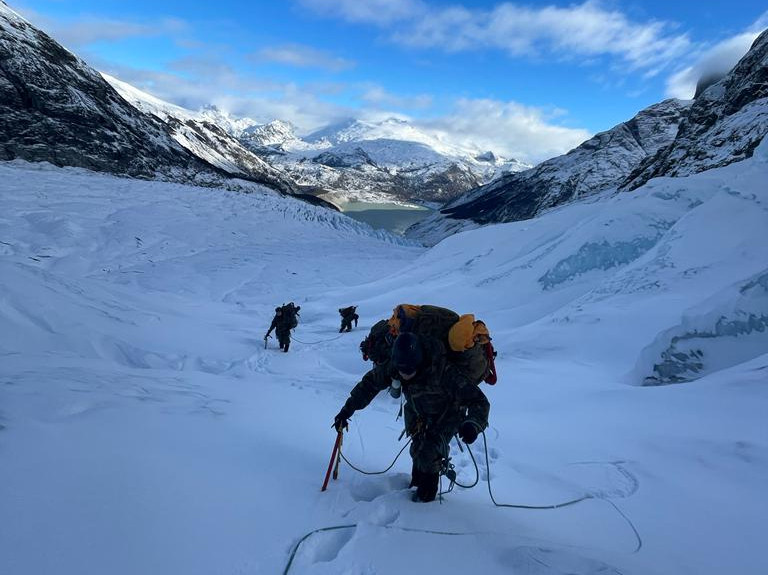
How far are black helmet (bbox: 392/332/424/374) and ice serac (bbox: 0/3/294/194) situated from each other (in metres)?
58.7

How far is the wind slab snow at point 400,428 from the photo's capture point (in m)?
2.38

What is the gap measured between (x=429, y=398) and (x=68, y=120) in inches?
2682

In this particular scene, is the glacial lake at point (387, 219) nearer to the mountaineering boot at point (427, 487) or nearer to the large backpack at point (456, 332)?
the large backpack at point (456, 332)

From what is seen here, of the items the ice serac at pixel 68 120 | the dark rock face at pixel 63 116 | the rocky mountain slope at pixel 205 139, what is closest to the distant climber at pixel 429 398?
the dark rock face at pixel 63 116

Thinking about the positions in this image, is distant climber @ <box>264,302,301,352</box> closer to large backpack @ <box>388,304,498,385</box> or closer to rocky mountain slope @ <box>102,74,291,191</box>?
large backpack @ <box>388,304,498,385</box>

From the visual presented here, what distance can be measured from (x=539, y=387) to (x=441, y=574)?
495cm

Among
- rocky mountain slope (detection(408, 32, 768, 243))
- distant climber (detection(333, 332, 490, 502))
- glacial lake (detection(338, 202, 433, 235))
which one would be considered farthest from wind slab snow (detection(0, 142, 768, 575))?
glacial lake (detection(338, 202, 433, 235))

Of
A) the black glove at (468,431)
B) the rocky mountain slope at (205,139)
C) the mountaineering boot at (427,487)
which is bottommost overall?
the mountaineering boot at (427,487)

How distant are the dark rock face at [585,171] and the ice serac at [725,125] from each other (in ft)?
104

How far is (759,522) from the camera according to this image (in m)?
2.85

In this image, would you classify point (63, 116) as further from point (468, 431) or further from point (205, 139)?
point (468, 431)

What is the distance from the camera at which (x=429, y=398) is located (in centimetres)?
307

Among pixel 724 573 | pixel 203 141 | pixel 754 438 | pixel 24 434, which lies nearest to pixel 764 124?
pixel 754 438

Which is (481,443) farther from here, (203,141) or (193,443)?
(203,141)
